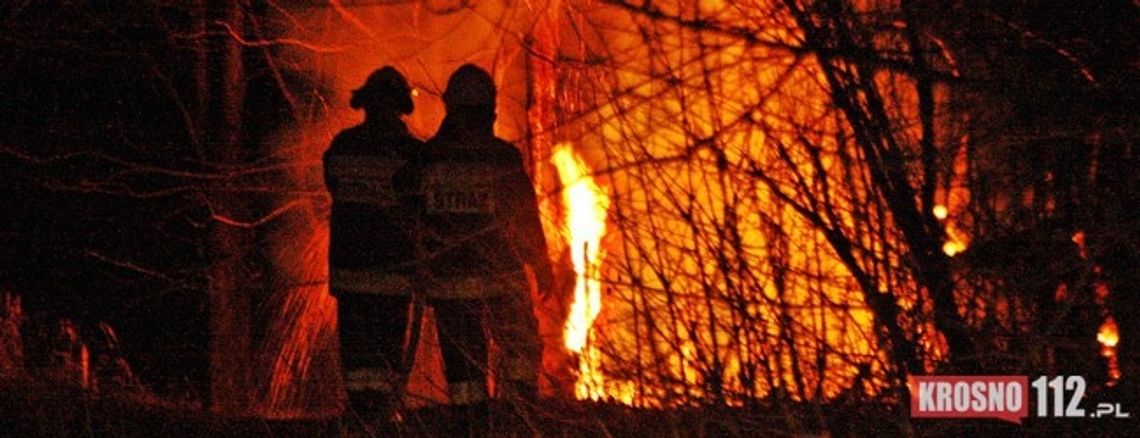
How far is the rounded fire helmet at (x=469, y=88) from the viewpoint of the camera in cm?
897

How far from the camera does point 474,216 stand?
8.51m

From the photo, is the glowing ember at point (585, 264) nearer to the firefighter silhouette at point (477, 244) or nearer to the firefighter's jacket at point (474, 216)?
the firefighter silhouette at point (477, 244)

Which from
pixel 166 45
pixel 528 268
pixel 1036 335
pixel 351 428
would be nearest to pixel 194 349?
pixel 166 45

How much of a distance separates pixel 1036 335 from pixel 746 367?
1.08 metres

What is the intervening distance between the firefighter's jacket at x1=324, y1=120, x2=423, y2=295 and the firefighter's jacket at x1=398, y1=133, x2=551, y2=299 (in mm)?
358

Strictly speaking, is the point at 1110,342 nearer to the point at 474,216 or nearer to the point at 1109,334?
the point at 1109,334

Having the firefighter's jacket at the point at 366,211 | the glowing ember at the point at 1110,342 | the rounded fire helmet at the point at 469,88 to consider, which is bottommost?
the glowing ember at the point at 1110,342

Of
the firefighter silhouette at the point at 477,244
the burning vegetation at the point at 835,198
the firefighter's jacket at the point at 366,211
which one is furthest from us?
the firefighter's jacket at the point at 366,211

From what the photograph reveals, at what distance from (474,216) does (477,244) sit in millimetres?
303

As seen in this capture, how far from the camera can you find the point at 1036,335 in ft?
21.8

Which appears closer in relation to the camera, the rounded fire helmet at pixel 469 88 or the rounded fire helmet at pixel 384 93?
the rounded fire helmet at pixel 469 88

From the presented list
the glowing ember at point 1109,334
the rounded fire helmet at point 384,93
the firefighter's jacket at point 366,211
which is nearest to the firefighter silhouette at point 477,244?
the firefighter's jacket at point 366,211

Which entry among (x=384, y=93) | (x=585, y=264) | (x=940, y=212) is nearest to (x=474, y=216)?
(x=384, y=93)

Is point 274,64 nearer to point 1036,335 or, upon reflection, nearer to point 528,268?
point 528,268
